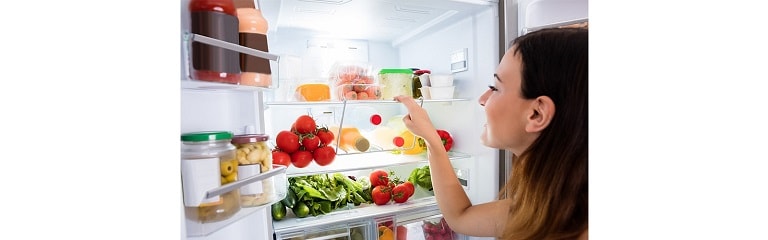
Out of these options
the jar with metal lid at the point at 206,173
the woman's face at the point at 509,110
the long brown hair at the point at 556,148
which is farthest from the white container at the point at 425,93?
the jar with metal lid at the point at 206,173

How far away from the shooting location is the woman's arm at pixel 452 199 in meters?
1.23

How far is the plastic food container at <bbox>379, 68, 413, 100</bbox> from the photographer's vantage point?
5.19 feet

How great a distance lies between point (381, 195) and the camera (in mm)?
1690

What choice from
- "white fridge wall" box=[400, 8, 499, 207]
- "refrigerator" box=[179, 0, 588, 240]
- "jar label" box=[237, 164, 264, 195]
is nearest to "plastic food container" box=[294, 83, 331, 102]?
"refrigerator" box=[179, 0, 588, 240]

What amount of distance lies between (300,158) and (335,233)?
1.11 ft

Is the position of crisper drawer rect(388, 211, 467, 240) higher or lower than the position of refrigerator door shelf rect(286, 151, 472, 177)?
lower

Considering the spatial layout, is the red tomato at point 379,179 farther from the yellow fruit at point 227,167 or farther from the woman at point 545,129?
the yellow fruit at point 227,167

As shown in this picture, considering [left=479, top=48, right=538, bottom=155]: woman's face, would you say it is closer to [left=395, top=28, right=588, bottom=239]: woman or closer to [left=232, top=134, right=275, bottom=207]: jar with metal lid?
[left=395, top=28, right=588, bottom=239]: woman

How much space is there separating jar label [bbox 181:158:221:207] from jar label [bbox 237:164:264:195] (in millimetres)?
77

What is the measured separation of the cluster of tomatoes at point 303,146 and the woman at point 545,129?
668 mm

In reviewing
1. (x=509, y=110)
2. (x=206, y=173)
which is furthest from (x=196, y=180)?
(x=509, y=110)

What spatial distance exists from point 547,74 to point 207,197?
72cm
